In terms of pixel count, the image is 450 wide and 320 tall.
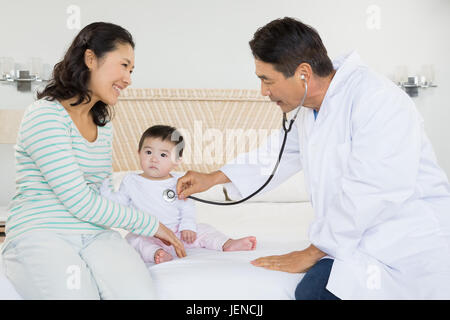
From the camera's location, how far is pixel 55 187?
4.02 ft

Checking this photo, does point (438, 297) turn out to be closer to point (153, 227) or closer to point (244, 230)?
point (153, 227)

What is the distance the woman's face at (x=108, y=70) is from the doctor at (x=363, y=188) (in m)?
0.42

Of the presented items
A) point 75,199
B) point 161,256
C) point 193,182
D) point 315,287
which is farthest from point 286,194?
point 75,199

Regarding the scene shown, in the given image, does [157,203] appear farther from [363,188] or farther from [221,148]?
[221,148]

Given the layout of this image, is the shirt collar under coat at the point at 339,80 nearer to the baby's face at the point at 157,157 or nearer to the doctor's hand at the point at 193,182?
the doctor's hand at the point at 193,182

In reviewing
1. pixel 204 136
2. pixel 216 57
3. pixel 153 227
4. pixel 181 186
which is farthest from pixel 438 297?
pixel 216 57

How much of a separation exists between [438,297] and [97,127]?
1.08 metres

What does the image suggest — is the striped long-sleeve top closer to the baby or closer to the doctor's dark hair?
the baby

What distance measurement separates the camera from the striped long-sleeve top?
122 cm

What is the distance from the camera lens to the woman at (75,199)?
116cm

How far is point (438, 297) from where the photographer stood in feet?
3.89

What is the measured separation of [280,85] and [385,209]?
514mm
